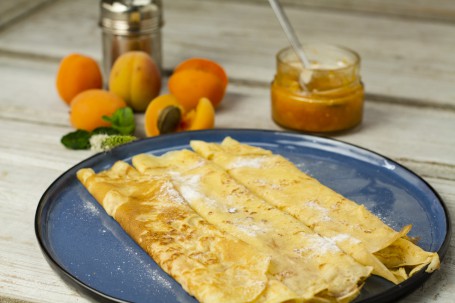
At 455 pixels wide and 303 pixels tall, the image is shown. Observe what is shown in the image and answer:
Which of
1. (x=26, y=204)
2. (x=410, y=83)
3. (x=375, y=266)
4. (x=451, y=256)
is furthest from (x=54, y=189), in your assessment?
(x=410, y=83)

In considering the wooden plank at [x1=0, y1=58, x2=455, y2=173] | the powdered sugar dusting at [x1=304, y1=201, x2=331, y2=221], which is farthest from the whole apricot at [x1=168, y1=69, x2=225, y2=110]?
the powdered sugar dusting at [x1=304, y1=201, x2=331, y2=221]

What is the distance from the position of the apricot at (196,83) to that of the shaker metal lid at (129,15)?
234 mm

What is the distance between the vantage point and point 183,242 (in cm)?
154

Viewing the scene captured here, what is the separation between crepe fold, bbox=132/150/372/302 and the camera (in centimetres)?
138

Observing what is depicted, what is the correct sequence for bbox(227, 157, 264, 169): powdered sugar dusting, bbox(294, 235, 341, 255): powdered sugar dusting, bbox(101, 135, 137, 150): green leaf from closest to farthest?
bbox(294, 235, 341, 255): powdered sugar dusting → bbox(227, 157, 264, 169): powdered sugar dusting → bbox(101, 135, 137, 150): green leaf

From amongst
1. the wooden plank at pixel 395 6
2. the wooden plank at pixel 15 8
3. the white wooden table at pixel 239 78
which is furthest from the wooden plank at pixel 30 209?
the wooden plank at pixel 395 6

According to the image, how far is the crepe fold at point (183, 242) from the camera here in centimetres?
136

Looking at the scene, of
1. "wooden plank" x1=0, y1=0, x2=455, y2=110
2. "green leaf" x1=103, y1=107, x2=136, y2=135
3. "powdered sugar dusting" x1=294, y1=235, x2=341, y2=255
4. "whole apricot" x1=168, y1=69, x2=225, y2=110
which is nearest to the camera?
"powdered sugar dusting" x1=294, y1=235, x2=341, y2=255

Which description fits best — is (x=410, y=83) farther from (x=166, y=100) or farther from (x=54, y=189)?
(x=54, y=189)

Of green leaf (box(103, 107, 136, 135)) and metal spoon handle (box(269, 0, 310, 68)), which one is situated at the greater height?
metal spoon handle (box(269, 0, 310, 68))

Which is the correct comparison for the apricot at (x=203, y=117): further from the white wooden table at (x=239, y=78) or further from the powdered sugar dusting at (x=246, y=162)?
the powdered sugar dusting at (x=246, y=162)

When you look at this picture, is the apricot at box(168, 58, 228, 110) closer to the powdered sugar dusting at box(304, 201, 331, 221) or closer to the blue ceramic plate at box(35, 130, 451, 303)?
the blue ceramic plate at box(35, 130, 451, 303)

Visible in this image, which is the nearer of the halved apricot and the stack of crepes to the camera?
the stack of crepes

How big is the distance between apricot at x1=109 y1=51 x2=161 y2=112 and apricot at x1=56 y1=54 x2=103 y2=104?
0.27 feet
